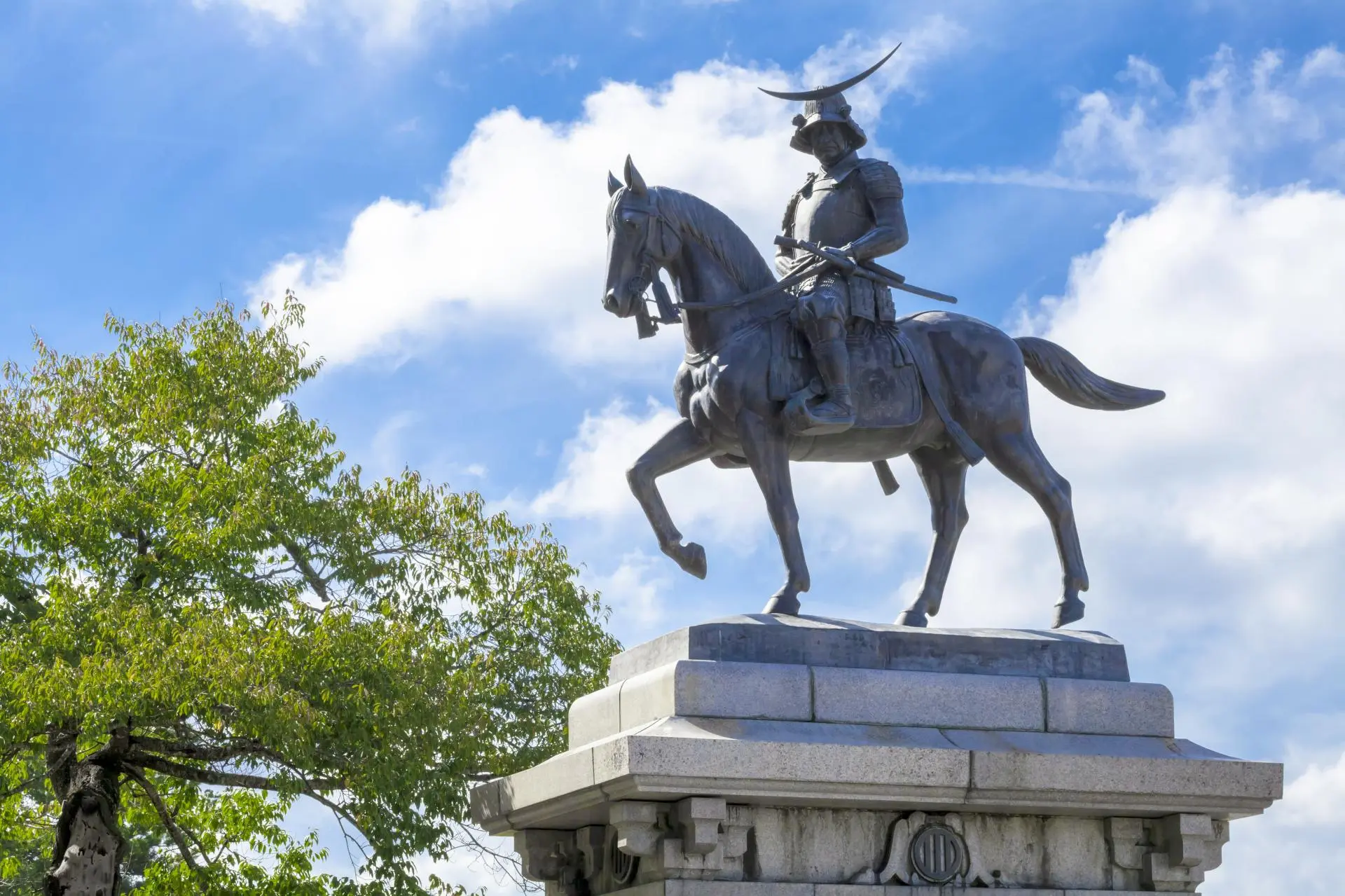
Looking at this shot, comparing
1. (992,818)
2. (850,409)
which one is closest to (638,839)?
(992,818)

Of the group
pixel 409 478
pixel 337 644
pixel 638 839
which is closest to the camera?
pixel 638 839

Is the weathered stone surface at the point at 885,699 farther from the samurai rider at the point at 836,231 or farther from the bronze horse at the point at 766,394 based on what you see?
the samurai rider at the point at 836,231

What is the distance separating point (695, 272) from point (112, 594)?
11788 mm

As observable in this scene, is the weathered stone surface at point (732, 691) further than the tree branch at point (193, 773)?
No

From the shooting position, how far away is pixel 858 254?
8828mm

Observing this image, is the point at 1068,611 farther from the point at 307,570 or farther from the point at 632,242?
the point at 307,570

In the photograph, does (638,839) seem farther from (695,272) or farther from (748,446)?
(695,272)

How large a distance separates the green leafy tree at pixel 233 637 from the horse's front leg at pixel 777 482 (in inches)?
360

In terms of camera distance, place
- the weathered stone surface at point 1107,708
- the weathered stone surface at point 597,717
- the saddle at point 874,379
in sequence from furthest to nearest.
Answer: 1. the saddle at point 874,379
2. the weathered stone surface at point 597,717
3. the weathered stone surface at point 1107,708

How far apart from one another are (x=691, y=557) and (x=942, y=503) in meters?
1.43

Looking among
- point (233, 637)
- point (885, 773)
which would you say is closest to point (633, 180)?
point (885, 773)

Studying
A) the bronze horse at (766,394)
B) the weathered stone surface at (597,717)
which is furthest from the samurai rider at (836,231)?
the weathered stone surface at (597,717)

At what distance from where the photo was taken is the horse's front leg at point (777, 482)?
8.41 m

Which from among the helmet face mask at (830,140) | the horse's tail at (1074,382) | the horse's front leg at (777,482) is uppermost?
the helmet face mask at (830,140)
